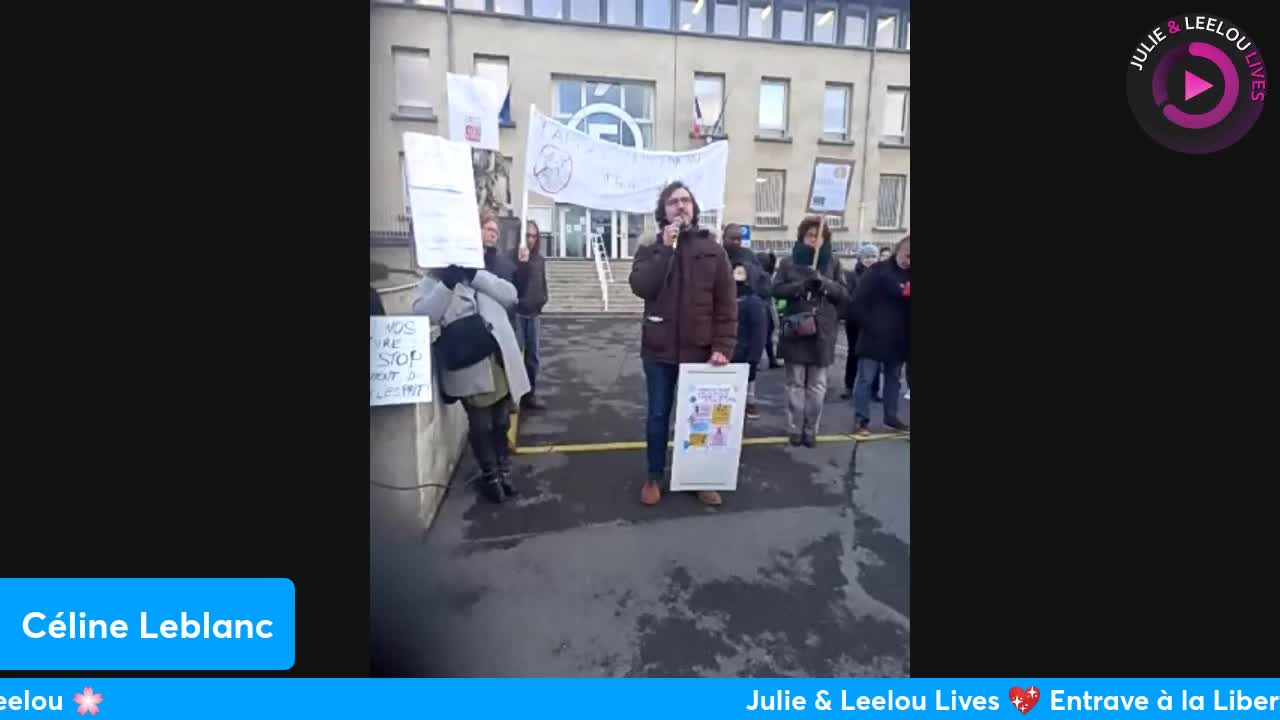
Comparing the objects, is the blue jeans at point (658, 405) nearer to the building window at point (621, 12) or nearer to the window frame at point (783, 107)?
the building window at point (621, 12)

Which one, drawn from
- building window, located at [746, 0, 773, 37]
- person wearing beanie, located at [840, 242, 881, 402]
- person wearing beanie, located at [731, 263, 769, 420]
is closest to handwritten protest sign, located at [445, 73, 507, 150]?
person wearing beanie, located at [731, 263, 769, 420]

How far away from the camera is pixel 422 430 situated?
214cm

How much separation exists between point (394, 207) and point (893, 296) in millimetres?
3442

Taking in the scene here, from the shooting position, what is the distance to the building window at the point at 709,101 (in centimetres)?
976

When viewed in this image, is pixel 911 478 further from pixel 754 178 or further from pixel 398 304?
pixel 754 178

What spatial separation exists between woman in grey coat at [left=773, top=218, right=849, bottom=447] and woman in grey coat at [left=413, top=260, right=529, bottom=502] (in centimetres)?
202

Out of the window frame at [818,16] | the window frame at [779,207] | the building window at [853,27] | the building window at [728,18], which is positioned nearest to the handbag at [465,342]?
the building window at [853,27]

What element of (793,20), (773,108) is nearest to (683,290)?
(793,20)

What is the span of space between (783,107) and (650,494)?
27.9ft

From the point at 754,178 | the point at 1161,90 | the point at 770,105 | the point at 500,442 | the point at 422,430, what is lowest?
the point at 500,442

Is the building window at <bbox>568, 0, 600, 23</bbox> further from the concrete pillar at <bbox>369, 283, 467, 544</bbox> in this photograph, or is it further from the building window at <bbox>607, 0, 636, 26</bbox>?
the concrete pillar at <bbox>369, 283, 467, 544</bbox>

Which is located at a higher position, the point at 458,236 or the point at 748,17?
the point at 748,17

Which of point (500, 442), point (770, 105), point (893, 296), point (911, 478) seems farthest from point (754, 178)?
point (911, 478)

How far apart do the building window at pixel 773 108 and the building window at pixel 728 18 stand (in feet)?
3.40
